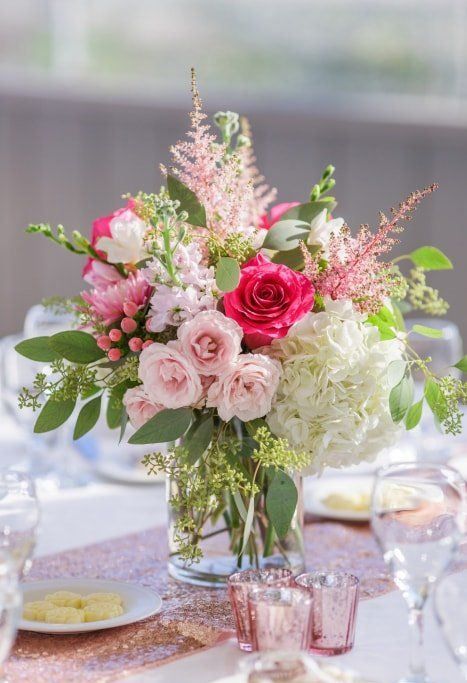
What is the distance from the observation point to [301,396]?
3.48 feet

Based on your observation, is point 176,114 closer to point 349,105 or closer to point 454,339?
point 349,105

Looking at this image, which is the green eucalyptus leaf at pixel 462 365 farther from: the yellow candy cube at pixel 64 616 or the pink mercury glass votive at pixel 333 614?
the yellow candy cube at pixel 64 616

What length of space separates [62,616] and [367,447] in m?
0.36

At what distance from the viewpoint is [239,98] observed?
3.15m

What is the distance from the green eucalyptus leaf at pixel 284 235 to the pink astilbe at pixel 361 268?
52 mm

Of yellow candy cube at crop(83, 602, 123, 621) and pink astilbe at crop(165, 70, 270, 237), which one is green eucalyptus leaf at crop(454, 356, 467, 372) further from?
yellow candy cube at crop(83, 602, 123, 621)

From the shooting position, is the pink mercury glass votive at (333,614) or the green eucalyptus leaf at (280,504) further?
the green eucalyptus leaf at (280,504)

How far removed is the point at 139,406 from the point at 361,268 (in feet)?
0.89

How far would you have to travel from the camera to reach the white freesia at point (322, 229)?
1.13m

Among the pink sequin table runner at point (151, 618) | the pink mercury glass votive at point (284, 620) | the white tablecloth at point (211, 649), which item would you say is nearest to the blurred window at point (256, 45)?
the white tablecloth at point (211, 649)

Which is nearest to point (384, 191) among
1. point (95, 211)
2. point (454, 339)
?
point (95, 211)

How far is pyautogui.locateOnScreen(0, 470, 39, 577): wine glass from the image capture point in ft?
3.03

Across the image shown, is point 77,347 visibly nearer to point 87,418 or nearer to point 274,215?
point 87,418

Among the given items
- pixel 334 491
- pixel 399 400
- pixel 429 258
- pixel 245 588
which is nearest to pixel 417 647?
pixel 245 588
